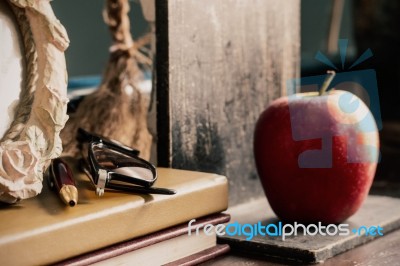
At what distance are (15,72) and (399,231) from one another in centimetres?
52

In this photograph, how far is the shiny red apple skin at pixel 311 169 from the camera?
2.73ft

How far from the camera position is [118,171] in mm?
726

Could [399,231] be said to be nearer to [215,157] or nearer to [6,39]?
[215,157]

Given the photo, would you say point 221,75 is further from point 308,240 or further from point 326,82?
point 308,240

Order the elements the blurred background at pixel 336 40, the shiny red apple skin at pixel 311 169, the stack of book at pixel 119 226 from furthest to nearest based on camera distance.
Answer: the blurred background at pixel 336 40, the shiny red apple skin at pixel 311 169, the stack of book at pixel 119 226

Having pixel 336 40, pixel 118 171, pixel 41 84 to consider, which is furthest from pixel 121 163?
pixel 336 40

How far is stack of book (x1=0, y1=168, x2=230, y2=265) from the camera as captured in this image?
0.59 m

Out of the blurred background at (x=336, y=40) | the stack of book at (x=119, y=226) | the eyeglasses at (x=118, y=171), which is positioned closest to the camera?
the stack of book at (x=119, y=226)

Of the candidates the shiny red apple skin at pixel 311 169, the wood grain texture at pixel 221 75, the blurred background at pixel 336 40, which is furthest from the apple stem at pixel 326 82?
the blurred background at pixel 336 40

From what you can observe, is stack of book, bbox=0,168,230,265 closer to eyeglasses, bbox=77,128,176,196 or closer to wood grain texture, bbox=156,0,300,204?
eyeglasses, bbox=77,128,176,196

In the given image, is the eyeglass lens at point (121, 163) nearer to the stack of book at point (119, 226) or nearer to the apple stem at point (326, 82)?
the stack of book at point (119, 226)

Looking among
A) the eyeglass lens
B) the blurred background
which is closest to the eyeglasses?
the eyeglass lens

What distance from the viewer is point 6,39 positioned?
2.19 feet

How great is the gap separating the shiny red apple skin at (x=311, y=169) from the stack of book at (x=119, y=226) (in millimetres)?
86
